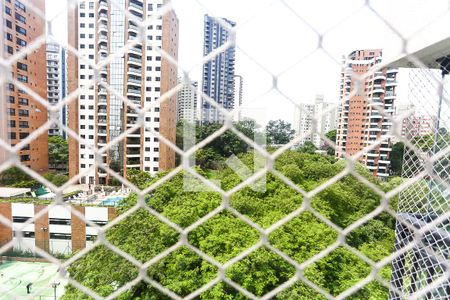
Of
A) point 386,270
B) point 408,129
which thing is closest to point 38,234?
point 386,270

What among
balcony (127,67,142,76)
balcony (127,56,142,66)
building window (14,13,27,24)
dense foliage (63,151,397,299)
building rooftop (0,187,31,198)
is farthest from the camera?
balcony (127,56,142,66)

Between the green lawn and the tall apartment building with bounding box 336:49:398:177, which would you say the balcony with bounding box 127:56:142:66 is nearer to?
the green lawn

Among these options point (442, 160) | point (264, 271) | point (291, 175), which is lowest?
point (264, 271)

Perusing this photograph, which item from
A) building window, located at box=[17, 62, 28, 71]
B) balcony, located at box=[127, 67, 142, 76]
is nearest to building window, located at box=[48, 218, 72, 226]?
building window, located at box=[17, 62, 28, 71]

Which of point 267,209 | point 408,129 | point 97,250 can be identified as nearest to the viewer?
point 408,129

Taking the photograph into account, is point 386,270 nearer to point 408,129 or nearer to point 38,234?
point 408,129

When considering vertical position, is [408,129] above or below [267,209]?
above

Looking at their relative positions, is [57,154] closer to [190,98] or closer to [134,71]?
[134,71]

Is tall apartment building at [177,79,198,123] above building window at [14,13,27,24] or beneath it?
beneath

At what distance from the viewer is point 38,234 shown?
542 centimetres

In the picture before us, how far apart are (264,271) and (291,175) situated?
2772 millimetres

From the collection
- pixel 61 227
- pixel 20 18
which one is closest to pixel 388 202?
pixel 61 227

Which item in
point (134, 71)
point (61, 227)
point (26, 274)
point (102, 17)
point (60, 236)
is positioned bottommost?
point (26, 274)

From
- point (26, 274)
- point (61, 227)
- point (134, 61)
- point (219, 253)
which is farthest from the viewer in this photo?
point (134, 61)
